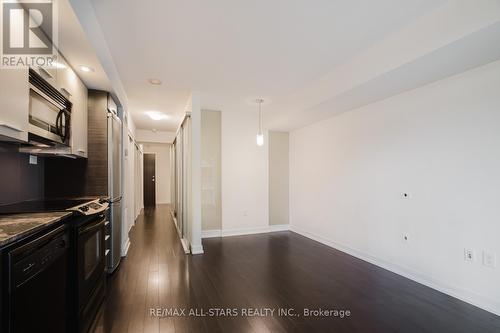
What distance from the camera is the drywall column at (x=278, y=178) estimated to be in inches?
220

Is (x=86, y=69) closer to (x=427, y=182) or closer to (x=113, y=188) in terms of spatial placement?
(x=113, y=188)

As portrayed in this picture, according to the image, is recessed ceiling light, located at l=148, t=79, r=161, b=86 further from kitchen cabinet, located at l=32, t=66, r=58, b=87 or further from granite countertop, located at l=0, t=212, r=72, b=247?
granite countertop, located at l=0, t=212, r=72, b=247

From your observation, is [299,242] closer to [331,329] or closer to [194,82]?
[331,329]

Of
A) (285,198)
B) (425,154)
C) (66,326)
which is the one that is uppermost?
(425,154)

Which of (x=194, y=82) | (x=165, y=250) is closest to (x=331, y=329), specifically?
(x=165, y=250)

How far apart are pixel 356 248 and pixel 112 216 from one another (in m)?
3.66

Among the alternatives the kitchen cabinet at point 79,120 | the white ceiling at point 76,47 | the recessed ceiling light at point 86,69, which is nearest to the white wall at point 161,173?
the kitchen cabinet at point 79,120

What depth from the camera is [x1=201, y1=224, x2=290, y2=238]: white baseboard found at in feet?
16.4

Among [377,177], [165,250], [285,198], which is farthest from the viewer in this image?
[285,198]

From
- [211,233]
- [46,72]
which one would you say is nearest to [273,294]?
[211,233]

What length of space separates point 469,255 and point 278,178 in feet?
11.9

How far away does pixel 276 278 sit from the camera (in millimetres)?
2982

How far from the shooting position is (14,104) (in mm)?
1422

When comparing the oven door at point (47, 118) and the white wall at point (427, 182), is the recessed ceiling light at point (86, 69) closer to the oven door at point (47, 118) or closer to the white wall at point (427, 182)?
the oven door at point (47, 118)
